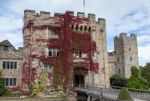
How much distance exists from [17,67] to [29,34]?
16.6ft

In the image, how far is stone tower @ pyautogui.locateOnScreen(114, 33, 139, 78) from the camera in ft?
192

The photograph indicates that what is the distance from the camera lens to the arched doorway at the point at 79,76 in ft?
144

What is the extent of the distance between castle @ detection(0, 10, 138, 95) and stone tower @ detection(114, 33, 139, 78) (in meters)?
13.9

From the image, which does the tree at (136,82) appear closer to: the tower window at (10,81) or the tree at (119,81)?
the tree at (119,81)

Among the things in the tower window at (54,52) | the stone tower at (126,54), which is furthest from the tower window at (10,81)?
the stone tower at (126,54)

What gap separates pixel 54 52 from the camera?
1679 inches

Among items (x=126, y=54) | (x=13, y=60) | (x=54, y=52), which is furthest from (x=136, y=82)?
(x=13, y=60)

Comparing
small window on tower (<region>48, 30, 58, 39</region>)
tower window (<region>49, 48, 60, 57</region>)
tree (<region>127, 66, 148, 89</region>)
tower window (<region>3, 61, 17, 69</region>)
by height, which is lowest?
tree (<region>127, 66, 148, 89</region>)

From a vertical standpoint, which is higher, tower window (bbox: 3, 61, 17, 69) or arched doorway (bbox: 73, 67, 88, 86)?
tower window (bbox: 3, 61, 17, 69)

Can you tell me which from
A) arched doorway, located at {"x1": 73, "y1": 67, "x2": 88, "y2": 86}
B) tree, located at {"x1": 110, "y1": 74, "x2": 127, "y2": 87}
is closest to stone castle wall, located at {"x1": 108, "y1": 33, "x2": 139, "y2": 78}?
tree, located at {"x1": 110, "y1": 74, "x2": 127, "y2": 87}

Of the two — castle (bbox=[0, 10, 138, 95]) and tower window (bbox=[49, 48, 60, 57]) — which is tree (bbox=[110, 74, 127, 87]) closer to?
castle (bbox=[0, 10, 138, 95])

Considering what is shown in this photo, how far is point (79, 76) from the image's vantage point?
4562 centimetres

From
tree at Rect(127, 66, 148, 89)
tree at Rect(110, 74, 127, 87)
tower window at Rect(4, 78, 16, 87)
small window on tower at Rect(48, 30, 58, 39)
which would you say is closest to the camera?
tower window at Rect(4, 78, 16, 87)

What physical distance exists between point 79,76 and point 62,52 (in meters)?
5.27
